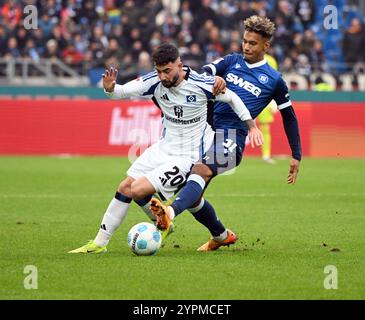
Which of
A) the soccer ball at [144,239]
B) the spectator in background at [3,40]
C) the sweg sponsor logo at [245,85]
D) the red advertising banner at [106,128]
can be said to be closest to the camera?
the soccer ball at [144,239]

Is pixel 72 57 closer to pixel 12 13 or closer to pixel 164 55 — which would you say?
pixel 12 13

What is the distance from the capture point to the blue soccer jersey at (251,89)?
30.8ft

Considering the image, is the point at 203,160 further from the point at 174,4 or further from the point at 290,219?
the point at 174,4

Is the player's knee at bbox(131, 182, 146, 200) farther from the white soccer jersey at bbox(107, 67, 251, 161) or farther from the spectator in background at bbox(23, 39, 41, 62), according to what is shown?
the spectator in background at bbox(23, 39, 41, 62)

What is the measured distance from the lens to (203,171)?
29.0ft

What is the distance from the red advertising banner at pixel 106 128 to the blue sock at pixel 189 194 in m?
13.4

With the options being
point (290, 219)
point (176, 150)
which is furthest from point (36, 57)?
point (176, 150)

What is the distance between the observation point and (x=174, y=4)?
27.7 meters

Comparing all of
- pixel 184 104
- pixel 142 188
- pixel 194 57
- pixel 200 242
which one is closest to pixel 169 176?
pixel 142 188

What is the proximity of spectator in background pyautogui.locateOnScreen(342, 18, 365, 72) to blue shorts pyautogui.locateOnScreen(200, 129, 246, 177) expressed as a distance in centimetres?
1715

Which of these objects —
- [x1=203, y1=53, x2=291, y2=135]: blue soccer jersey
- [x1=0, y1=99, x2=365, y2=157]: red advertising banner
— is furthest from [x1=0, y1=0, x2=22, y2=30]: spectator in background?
[x1=203, y1=53, x2=291, y2=135]: blue soccer jersey

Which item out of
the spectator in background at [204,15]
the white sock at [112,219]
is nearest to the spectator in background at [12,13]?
the spectator in background at [204,15]

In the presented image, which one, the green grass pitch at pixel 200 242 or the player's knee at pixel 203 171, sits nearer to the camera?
the green grass pitch at pixel 200 242

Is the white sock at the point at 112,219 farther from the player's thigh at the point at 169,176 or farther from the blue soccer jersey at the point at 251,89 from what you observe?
the blue soccer jersey at the point at 251,89
